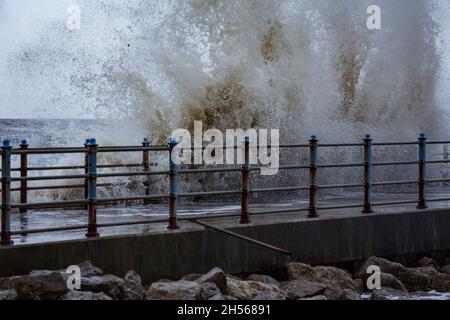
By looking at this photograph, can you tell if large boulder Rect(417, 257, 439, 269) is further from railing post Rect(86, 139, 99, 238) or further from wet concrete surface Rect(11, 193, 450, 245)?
railing post Rect(86, 139, 99, 238)

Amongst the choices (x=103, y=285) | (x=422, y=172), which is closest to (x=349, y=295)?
(x=103, y=285)

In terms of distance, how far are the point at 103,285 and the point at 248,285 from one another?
143cm

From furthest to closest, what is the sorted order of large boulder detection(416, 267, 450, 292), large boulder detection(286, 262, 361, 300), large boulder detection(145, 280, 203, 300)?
large boulder detection(416, 267, 450, 292) < large boulder detection(286, 262, 361, 300) < large boulder detection(145, 280, 203, 300)

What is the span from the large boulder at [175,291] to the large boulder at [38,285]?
0.73m

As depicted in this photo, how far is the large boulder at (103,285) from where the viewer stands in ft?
26.4

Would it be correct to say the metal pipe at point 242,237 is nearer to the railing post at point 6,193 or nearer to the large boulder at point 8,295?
the railing post at point 6,193

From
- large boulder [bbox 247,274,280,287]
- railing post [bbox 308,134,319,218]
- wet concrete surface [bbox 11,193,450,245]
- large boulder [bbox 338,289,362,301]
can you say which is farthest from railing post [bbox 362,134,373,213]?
large boulder [bbox 338,289,362,301]

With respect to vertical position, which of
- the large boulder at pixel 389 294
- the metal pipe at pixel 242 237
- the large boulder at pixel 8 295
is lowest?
the large boulder at pixel 389 294

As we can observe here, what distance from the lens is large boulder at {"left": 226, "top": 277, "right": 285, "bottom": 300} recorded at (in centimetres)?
861

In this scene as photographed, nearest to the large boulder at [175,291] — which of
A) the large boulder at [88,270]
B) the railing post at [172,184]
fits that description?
the large boulder at [88,270]

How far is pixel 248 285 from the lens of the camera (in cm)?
889

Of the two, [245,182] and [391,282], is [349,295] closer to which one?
[391,282]

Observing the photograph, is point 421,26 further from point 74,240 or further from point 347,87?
point 74,240

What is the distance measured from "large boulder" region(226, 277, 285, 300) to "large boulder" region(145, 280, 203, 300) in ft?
1.67
